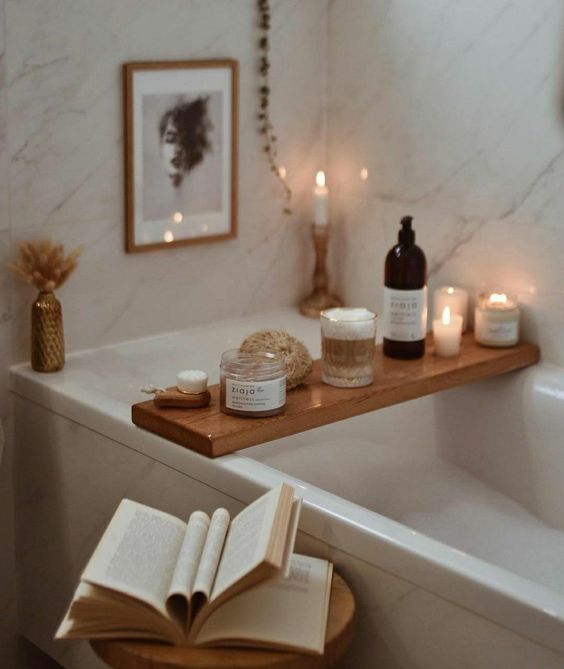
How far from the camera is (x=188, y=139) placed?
240 cm

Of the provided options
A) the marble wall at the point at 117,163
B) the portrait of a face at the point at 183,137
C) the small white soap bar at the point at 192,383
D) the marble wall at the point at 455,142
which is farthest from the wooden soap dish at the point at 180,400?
the marble wall at the point at 455,142

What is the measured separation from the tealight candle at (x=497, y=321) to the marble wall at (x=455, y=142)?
0.05m

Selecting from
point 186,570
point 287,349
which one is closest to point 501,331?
point 287,349

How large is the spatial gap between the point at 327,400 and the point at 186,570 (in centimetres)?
55

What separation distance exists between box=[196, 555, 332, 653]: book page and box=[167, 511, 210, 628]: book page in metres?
0.04

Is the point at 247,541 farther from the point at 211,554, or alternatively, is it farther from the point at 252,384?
the point at 252,384

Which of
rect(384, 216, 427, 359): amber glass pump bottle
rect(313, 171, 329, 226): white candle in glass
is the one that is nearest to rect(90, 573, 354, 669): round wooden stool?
rect(384, 216, 427, 359): amber glass pump bottle

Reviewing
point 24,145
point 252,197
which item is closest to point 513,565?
point 252,197

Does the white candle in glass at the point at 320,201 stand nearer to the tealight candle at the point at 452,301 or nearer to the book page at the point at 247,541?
the tealight candle at the point at 452,301

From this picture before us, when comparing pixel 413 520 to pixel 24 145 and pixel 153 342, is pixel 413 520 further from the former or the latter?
pixel 24 145

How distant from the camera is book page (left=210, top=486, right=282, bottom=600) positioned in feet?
4.69

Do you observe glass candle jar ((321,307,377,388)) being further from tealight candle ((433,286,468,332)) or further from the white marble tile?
the white marble tile

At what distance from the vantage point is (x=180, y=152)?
2.39 metres

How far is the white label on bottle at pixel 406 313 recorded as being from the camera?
218 centimetres
